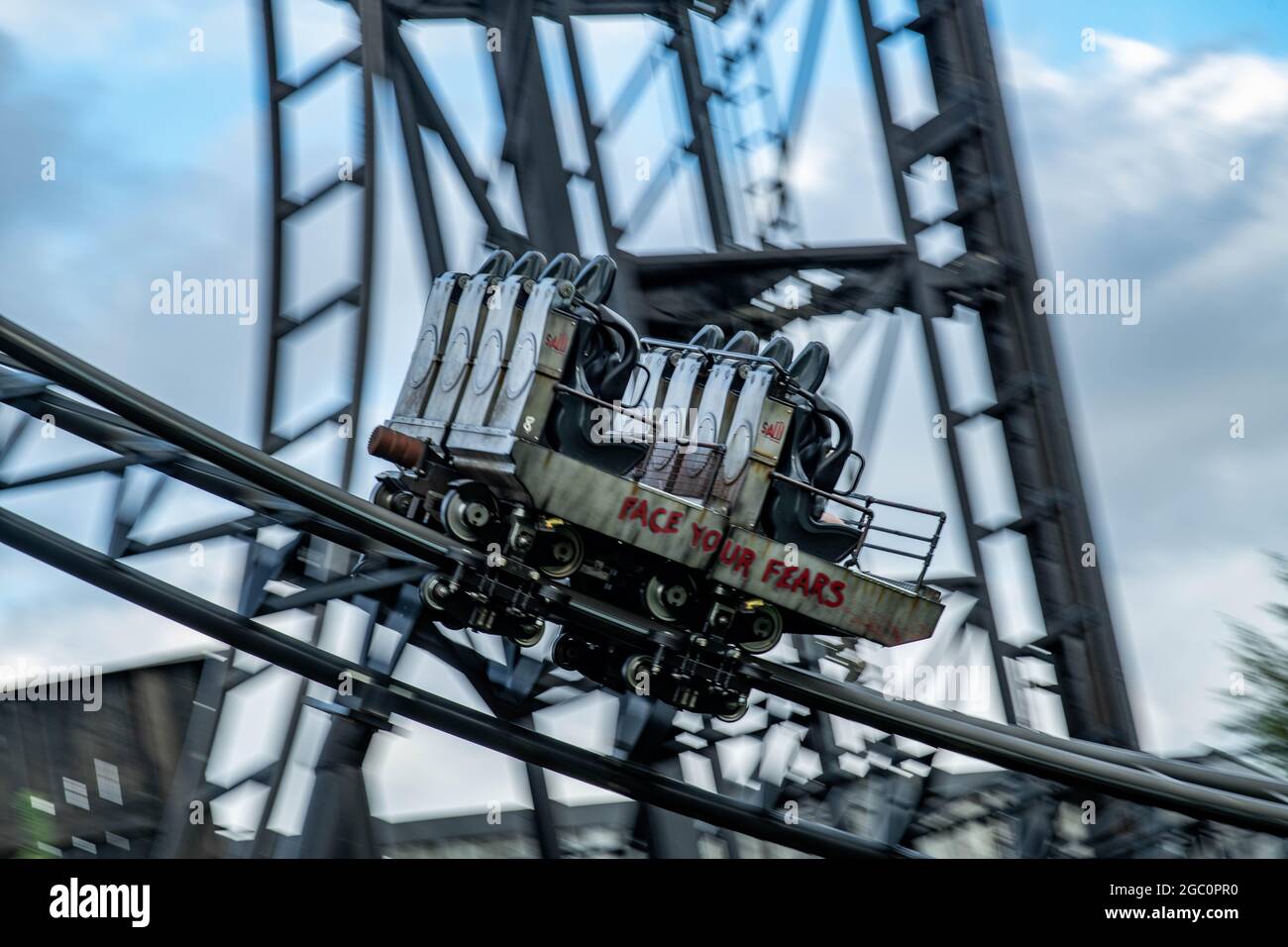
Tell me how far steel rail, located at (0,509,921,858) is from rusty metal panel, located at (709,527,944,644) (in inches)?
57.3

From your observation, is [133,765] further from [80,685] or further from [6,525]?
[6,525]

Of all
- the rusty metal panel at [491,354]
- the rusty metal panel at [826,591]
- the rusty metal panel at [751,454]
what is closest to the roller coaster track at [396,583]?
the rusty metal panel at [826,591]

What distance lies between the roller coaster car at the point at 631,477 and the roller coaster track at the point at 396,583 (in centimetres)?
25

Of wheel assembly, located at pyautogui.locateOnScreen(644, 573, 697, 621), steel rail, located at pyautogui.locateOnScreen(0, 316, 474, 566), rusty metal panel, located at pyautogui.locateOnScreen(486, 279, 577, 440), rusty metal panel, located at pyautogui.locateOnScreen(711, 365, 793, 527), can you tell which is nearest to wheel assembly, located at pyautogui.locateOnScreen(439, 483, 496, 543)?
rusty metal panel, located at pyautogui.locateOnScreen(486, 279, 577, 440)

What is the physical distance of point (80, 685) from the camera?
14445 mm

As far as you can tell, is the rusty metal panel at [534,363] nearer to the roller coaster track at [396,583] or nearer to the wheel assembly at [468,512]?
the wheel assembly at [468,512]

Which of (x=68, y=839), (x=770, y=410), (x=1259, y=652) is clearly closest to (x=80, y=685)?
(x=68, y=839)

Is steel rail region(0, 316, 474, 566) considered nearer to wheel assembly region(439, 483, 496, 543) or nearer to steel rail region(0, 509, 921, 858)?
wheel assembly region(439, 483, 496, 543)

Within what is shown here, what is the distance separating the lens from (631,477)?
11.4 metres

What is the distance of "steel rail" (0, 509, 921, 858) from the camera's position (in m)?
9.43

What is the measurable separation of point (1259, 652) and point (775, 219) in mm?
13274

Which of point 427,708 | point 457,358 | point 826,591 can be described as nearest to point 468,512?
point 457,358

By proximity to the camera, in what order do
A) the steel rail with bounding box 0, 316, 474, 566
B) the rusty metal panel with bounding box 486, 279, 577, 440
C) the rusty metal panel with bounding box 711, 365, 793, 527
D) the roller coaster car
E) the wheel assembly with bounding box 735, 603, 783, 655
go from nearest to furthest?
1. the steel rail with bounding box 0, 316, 474, 566
2. the rusty metal panel with bounding box 486, 279, 577, 440
3. the roller coaster car
4. the rusty metal panel with bounding box 711, 365, 793, 527
5. the wheel assembly with bounding box 735, 603, 783, 655

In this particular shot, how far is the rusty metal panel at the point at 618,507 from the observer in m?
10.2
